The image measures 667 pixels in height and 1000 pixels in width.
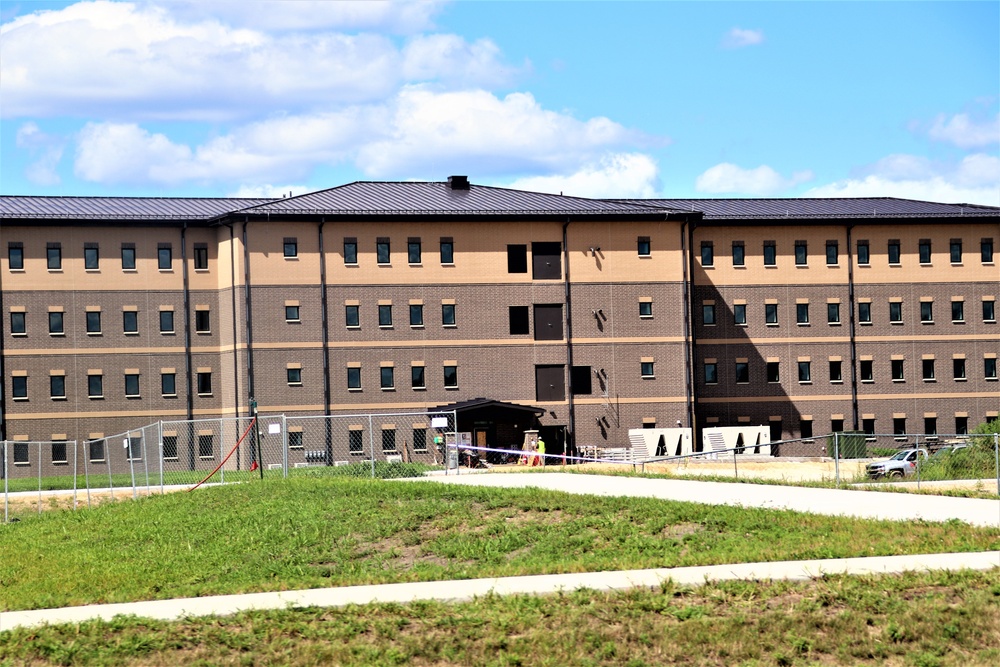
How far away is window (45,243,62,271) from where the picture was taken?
196ft

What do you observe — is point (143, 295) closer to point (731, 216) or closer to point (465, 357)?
point (465, 357)

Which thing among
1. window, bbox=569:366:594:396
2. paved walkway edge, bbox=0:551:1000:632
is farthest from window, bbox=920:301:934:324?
paved walkway edge, bbox=0:551:1000:632

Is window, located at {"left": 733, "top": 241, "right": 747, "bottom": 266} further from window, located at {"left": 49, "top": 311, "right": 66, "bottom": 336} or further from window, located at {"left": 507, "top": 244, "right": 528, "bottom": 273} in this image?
window, located at {"left": 49, "top": 311, "right": 66, "bottom": 336}

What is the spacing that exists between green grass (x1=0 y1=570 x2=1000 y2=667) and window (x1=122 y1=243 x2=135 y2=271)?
162ft

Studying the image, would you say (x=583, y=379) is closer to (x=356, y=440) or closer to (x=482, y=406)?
(x=482, y=406)

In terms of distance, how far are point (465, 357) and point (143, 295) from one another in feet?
48.9

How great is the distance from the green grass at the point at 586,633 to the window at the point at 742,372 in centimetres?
5263

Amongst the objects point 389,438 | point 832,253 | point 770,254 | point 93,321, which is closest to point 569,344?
point 389,438

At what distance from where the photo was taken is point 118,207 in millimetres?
62125

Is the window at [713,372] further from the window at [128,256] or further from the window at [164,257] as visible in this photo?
the window at [128,256]

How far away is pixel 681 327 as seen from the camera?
63312mm

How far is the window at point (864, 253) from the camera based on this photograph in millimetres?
66875

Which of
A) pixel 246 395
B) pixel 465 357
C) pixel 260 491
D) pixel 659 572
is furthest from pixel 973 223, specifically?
pixel 659 572

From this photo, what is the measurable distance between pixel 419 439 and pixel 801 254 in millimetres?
21422
